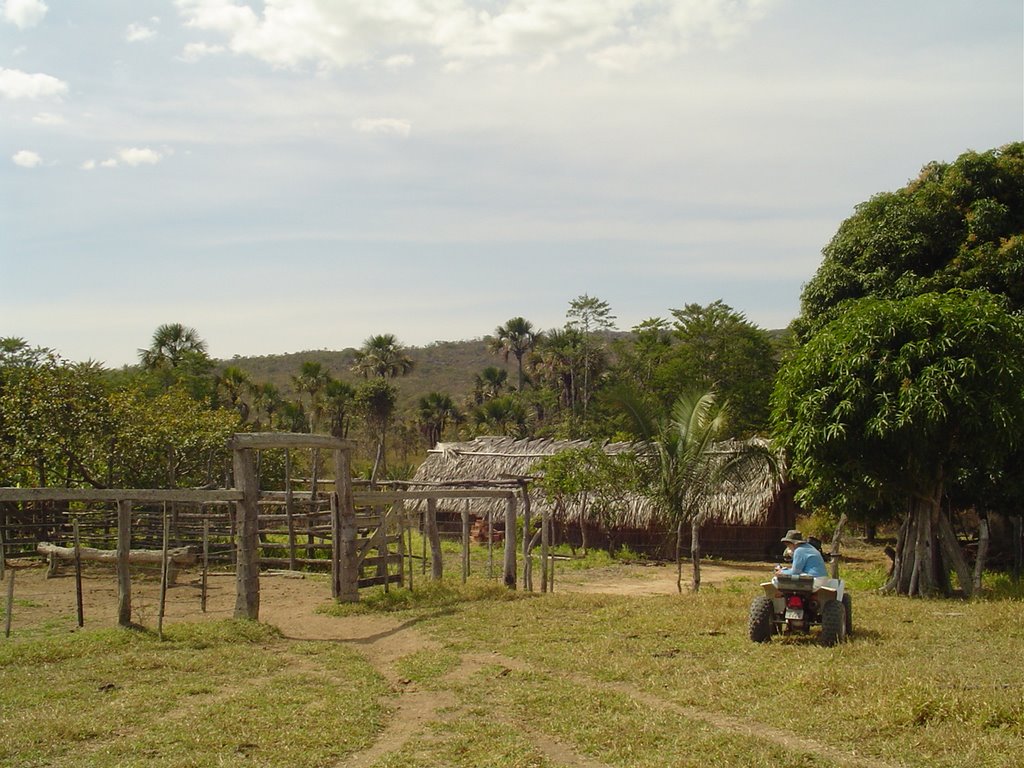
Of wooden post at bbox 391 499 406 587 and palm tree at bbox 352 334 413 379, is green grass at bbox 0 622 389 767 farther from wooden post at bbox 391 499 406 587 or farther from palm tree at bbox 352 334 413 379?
palm tree at bbox 352 334 413 379

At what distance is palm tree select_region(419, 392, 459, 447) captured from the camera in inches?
1905

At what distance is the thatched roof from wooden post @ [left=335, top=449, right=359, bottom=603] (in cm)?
540

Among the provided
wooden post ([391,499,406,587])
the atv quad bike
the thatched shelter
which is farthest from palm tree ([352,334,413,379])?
the atv quad bike

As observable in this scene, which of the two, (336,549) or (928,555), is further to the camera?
(928,555)

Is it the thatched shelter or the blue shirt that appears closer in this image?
the blue shirt

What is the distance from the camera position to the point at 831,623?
33.5ft

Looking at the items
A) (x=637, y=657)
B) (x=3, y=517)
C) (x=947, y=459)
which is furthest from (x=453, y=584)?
(x=3, y=517)

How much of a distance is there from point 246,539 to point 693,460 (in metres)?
13.2

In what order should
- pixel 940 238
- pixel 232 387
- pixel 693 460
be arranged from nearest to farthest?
pixel 940 238
pixel 693 460
pixel 232 387

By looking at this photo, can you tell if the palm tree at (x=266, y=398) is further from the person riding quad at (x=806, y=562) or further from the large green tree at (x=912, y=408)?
the person riding quad at (x=806, y=562)

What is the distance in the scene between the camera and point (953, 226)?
17250mm

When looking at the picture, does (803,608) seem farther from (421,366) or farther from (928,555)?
(421,366)

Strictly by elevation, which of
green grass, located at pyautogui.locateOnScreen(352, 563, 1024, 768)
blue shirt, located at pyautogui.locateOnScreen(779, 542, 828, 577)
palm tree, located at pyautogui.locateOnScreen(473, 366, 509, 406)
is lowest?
green grass, located at pyautogui.locateOnScreen(352, 563, 1024, 768)

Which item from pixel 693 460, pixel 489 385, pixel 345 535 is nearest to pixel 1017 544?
pixel 693 460
